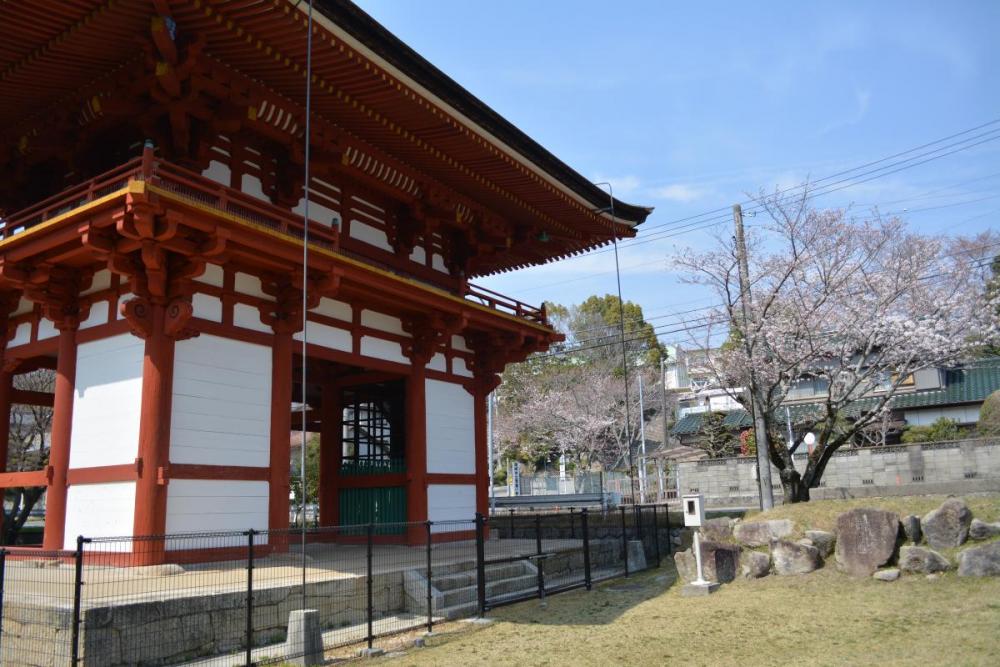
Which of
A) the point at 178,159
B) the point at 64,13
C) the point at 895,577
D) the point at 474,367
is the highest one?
the point at 64,13

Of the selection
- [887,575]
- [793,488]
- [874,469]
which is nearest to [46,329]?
[887,575]

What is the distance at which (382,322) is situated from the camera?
48.3 ft

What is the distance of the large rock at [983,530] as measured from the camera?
11.9 metres

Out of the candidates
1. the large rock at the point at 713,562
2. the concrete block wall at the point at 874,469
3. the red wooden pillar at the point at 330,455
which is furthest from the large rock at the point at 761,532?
the red wooden pillar at the point at 330,455

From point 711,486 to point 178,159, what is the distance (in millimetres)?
23313

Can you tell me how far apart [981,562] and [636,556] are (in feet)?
20.6

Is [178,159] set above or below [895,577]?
above

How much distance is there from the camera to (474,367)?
56.4 feet

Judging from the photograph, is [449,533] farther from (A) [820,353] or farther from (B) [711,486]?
(B) [711,486]

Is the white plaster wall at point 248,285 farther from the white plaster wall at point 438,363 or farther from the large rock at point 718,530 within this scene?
the large rock at point 718,530

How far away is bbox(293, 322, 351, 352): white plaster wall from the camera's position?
13.2 m

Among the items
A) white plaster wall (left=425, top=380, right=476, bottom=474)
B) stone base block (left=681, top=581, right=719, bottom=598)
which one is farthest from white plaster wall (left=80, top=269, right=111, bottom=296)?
stone base block (left=681, top=581, right=719, bottom=598)

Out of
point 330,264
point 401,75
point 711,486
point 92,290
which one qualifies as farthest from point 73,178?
point 711,486

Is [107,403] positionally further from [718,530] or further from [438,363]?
[718,530]
